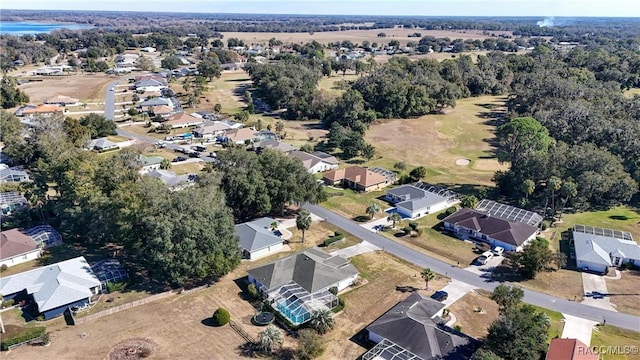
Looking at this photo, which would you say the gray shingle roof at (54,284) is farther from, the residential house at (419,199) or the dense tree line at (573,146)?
the dense tree line at (573,146)

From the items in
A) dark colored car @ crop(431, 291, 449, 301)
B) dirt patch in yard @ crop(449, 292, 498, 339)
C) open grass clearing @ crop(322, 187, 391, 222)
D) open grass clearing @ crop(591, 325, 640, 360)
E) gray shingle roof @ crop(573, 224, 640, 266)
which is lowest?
open grass clearing @ crop(322, 187, 391, 222)

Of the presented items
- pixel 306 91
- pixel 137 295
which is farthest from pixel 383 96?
pixel 137 295

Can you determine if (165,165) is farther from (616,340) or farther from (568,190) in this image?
(616,340)

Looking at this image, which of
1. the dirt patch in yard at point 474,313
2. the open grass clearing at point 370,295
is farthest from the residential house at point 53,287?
the dirt patch in yard at point 474,313

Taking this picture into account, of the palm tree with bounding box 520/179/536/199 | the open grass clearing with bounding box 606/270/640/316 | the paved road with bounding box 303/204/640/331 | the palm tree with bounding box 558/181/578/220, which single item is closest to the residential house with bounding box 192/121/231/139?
the paved road with bounding box 303/204/640/331

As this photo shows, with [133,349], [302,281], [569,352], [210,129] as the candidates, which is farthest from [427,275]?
[210,129]

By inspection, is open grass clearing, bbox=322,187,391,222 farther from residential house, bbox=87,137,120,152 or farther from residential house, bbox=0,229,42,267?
residential house, bbox=87,137,120,152

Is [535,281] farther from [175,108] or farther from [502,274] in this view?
[175,108]
